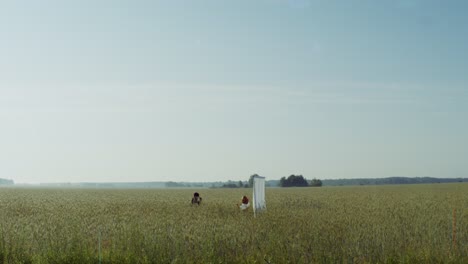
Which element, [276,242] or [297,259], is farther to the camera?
[276,242]

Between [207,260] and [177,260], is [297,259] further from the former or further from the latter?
[177,260]

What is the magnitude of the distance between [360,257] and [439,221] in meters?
10.1

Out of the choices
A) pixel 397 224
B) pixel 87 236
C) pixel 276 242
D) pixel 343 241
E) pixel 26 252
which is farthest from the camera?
pixel 397 224

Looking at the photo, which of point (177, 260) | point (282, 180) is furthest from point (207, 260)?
point (282, 180)

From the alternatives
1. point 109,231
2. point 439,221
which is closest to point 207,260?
point 109,231

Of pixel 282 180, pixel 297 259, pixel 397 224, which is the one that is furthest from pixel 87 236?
pixel 282 180

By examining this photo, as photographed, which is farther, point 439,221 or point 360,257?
point 439,221

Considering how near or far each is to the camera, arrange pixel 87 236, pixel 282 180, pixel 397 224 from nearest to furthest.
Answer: pixel 87 236 → pixel 397 224 → pixel 282 180

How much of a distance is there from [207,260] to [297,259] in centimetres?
213

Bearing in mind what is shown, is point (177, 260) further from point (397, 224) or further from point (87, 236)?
point (397, 224)

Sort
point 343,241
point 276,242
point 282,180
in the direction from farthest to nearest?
point 282,180, point 343,241, point 276,242

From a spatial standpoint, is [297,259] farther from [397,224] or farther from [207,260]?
[397,224]

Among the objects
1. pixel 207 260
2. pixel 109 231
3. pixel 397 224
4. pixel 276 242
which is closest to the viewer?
pixel 207 260

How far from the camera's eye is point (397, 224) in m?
18.7
